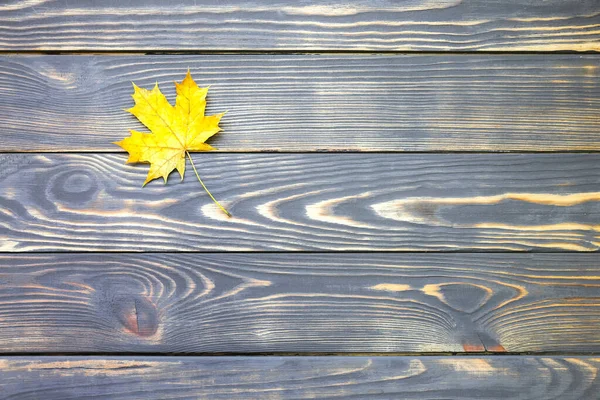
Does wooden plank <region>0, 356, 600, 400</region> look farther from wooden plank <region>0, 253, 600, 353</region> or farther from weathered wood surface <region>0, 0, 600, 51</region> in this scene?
weathered wood surface <region>0, 0, 600, 51</region>

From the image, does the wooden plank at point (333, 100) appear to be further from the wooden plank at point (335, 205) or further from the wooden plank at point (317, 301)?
the wooden plank at point (317, 301)

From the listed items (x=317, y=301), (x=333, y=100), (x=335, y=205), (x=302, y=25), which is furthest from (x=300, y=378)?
(x=302, y=25)

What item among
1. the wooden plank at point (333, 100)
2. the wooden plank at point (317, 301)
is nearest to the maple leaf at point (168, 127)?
the wooden plank at point (333, 100)

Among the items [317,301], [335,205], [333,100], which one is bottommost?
[317,301]

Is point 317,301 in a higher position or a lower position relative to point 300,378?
higher

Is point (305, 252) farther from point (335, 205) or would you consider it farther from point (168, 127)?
point (168, 127)

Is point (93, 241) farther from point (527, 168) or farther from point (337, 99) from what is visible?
point (527, 168)
